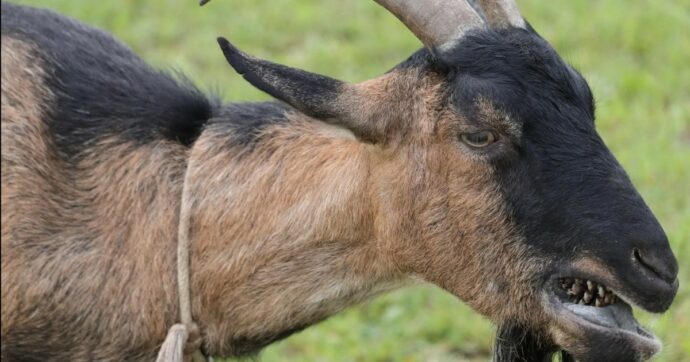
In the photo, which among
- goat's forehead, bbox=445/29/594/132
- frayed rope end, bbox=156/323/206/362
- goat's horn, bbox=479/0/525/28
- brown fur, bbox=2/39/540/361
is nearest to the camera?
goat's forehead, bbox=445/29/594/132

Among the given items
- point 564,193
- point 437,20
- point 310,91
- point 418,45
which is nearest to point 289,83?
point 310,91

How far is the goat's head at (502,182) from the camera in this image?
4332 mm

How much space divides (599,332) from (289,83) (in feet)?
4.37

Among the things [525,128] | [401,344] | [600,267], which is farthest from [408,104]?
[401,344]

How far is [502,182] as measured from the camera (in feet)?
14.7

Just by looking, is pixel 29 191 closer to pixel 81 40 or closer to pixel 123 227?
pixel 123 227

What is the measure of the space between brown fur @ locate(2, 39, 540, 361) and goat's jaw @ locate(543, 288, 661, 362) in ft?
0.74

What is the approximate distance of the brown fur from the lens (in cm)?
464

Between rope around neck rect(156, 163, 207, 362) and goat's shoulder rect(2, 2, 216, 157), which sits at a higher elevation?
goat's shoulder rect(2, 2, 216, 157)

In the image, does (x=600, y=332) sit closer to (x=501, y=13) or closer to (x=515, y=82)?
(x=515, y=82)

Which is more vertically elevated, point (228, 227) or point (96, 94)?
point (96, 94)

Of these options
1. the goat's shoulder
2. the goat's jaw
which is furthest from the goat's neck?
the goat's jaw

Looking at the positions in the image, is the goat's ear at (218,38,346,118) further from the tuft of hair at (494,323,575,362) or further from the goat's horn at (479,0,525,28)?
the tuft of hair at (494,323,575,362)

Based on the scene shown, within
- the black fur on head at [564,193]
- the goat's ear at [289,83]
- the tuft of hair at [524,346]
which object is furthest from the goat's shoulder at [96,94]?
the tuft of hair at [524,346]
